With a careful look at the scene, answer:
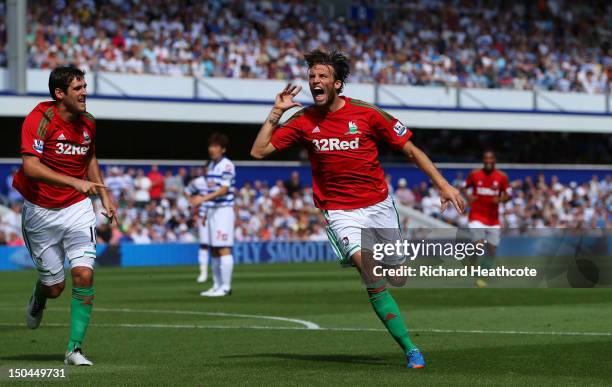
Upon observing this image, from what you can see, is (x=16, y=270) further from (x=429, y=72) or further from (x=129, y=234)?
(x=429, y=72)

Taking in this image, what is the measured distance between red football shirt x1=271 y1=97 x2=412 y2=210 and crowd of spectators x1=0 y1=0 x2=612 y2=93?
2818cm

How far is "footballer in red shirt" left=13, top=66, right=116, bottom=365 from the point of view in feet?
34.1

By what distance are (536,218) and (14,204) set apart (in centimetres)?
1850

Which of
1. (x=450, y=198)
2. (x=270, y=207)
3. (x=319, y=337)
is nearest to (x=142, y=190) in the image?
(x=270, y=207)

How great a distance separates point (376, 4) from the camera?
4822 cm

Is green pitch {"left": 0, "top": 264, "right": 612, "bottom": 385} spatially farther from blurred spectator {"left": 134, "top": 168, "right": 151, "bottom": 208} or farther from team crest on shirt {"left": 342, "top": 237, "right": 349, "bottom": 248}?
blurred spectator {"left": 134, "top": 168, "right": 151, "bottom": 208}

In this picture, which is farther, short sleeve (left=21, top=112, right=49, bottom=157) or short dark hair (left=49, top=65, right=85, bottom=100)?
short dark hair (left=49, top=65, right=85, bottom=100)

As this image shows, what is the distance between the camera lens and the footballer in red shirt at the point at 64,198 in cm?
1041

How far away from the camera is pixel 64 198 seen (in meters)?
10.7

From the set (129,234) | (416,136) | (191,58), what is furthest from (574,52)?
(129,234)

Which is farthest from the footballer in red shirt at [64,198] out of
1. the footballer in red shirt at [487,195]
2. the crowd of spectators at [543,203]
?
A: the crowd of spectators at [543,203]
